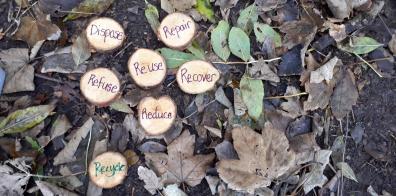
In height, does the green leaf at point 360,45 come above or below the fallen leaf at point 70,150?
above

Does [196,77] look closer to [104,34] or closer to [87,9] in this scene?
[104,34]

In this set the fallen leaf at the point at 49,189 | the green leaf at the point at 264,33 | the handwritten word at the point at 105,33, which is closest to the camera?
the fallen leaf at the point at 49,189

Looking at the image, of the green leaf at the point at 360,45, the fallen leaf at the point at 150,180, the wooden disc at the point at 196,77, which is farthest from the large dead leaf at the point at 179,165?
the green leaf at the point at 360,45

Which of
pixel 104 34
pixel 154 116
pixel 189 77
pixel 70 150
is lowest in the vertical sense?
pixel 70 150

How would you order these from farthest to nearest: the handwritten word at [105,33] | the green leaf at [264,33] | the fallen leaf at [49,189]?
the green leaf at [264,33] → the handwritten word at [105,33] → the fallen leaf at [49,189]

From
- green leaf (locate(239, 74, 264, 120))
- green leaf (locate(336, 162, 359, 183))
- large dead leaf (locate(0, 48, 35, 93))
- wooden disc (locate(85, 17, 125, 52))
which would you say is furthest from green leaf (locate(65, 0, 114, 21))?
green leaf (locate(336, 162, 359, 183))

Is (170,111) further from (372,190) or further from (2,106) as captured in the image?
(372,190)

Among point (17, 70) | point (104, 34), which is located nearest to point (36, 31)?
point (17, 70)

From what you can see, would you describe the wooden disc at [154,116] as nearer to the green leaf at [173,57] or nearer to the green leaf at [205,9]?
the green leaf at [173,57]
